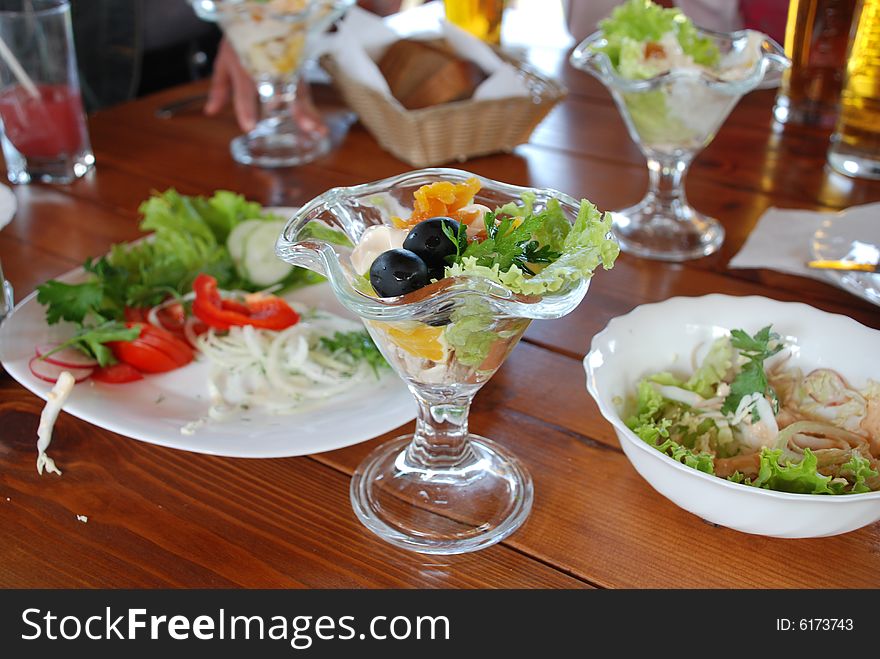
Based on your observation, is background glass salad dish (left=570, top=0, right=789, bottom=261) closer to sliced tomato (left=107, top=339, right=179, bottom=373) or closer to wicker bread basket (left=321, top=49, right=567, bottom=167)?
wicker bread basket (left=321, top=49, right=567, bottom=167)

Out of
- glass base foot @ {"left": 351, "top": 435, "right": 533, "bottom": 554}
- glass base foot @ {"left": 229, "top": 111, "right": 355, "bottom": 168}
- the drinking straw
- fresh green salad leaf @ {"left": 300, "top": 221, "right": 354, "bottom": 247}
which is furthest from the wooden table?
glass base foot @ {"left": 229, "top": 111, "right": 355, "bottom": 168}

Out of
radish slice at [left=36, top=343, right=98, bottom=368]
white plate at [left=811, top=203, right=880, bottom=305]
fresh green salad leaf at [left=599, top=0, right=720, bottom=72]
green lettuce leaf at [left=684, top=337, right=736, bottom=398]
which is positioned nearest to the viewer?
green lettuce leaf at [left=684, top=337, right=736, bottom=398]

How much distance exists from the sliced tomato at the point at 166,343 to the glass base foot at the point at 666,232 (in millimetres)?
672

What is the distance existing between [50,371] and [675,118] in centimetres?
92

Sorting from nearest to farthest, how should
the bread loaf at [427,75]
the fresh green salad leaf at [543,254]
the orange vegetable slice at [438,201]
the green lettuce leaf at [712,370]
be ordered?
the fresh green salad leaf at [543,254], the orange vegetable slice at [438,201], the green lettuce leaf at [712,370], the bread loaf at [427,75]

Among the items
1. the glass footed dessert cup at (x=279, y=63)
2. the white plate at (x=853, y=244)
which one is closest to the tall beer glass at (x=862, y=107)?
the white plate at (x=853, y=244)

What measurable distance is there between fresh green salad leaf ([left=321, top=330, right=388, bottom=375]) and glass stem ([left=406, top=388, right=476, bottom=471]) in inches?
5.8

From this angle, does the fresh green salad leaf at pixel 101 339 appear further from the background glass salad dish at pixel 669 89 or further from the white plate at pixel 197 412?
the background glass salad dish at pixel 669 89

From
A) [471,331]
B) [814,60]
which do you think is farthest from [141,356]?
[814,60]

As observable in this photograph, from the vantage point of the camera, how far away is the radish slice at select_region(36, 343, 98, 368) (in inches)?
42.4

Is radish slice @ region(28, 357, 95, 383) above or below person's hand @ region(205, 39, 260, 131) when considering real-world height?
above

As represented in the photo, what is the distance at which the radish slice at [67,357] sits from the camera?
1076 millimetres
